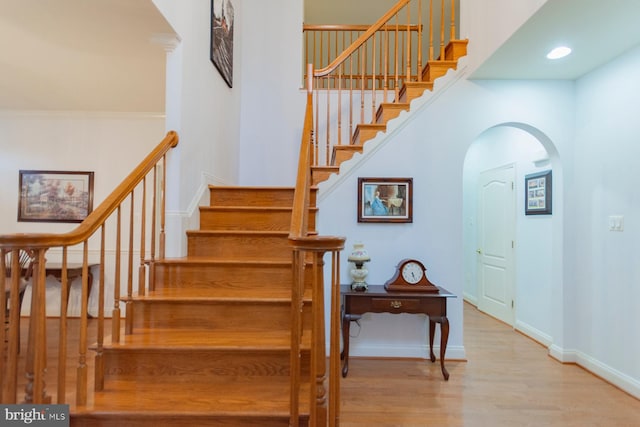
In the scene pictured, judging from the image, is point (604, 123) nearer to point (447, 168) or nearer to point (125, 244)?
point (447, 168)

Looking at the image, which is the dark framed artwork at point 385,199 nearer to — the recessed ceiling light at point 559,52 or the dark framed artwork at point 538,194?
the recessed ceiling light at point 559,52

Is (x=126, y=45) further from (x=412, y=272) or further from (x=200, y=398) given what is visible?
(x=412, y=272)

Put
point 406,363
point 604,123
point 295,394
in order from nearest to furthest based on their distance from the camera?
1. point 295,394
2. point 604,123
3. point 406,363

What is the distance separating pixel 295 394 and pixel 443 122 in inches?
103

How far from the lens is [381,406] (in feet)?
7.41

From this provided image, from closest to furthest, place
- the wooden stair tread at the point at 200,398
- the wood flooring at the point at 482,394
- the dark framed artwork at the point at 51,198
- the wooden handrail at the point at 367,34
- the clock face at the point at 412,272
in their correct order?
the wooden stair tread at the point at 200,398 → the wood flooring at the point at 482,394 → the clock face at the point at 412,272 → the wooden handrail at the point at 367,34 → the dark framed artwork at the point at 51,198

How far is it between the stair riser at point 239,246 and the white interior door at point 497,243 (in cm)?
304

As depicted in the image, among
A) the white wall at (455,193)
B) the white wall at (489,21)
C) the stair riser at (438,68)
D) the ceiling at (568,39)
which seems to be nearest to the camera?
the ceiling at (568,39)

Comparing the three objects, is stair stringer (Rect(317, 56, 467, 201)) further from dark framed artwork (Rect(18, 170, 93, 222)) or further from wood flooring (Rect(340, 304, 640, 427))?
dark framed artwork (Rect(18, 170, 93, 222))

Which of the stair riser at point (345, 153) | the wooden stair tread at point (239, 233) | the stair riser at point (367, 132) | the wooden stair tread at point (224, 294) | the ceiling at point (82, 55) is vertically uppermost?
the ceiling at point (82, 55)

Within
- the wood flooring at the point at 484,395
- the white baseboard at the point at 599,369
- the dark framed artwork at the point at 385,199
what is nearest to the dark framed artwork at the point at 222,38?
the dark framed artwork at the point at 385,199

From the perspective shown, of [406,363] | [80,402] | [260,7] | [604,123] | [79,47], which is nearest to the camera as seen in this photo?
[80,402]

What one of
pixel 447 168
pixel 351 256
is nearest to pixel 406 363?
pixel 351 256

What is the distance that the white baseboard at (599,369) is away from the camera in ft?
8.01
